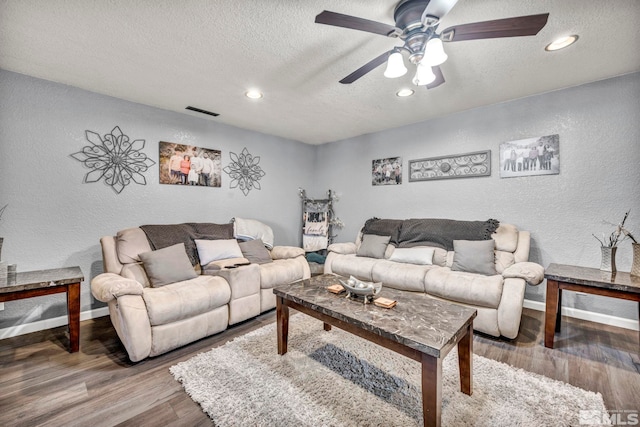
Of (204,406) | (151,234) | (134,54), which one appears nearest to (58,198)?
(151,234)

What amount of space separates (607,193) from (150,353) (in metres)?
4.41

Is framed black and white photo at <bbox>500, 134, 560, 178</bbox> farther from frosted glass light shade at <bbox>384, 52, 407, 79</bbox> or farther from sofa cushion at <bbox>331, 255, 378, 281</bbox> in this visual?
frosted glass light shade at <bbox>384, 52, 407, 79</bbox>

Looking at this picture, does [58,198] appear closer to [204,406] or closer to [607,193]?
[204,406]

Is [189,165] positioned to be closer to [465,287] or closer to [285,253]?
[285,253]

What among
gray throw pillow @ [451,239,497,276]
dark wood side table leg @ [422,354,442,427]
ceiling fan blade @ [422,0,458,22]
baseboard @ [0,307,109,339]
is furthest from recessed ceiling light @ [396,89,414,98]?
baseboard @ [0,307,109,339]

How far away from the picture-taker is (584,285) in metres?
2.10

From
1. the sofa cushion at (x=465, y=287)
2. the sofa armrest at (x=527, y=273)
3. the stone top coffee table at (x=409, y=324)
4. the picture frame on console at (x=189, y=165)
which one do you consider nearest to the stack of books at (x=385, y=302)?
the stone top coffee table at (x=409, y=324)

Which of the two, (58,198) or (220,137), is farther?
(220,137)

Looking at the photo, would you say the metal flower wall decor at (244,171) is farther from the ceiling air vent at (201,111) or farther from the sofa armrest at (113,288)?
the sofa armrest at (113,288)

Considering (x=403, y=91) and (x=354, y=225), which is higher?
(x=403, y=91)

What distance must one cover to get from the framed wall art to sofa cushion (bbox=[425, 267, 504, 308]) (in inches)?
66.7

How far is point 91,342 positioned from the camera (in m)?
2.34

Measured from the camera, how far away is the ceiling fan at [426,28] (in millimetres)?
1342

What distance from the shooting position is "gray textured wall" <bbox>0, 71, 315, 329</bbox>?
246 cm
